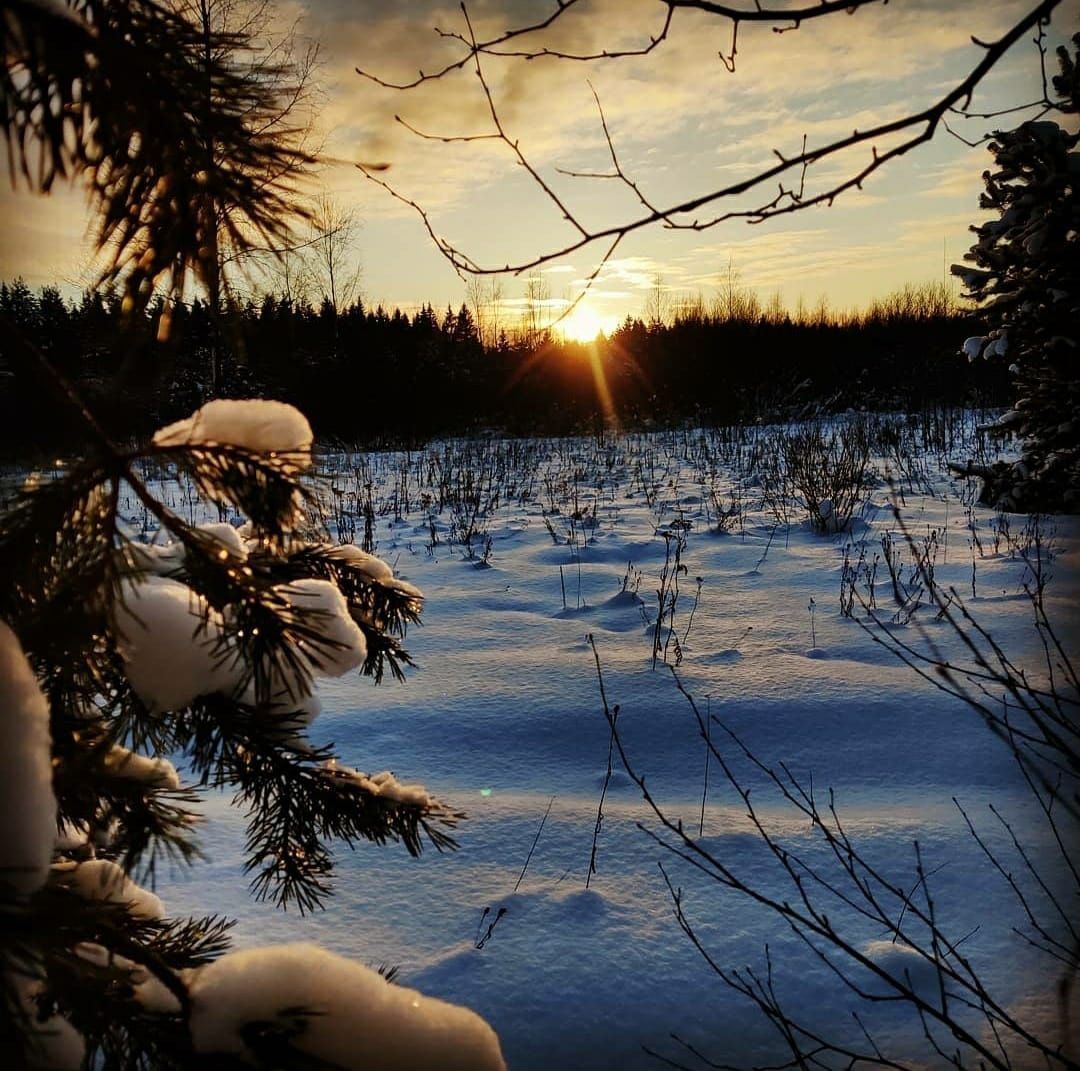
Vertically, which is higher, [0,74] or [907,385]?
[907,385]

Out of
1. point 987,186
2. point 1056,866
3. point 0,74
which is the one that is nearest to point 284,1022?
point 0,74

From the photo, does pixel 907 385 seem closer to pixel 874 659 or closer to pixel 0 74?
pixel 874 659

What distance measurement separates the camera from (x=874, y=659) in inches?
124

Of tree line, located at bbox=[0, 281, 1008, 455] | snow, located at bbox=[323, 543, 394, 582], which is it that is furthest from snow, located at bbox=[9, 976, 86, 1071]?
tree line, located at bbox=[0, 281, 1008, 455]

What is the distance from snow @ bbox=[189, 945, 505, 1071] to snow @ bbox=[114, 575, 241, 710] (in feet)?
0.81

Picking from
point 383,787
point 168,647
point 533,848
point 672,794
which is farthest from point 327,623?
point 672,794

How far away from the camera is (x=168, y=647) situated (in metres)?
0.68

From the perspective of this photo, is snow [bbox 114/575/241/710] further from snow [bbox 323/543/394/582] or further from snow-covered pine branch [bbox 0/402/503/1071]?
snow [bbox 323/543/394/582]

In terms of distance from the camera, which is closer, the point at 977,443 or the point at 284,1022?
the point at 284,1022

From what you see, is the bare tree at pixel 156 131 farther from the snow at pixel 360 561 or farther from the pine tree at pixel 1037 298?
the pine tree at pixel 1037 298

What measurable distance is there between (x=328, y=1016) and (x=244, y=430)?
1.65ft

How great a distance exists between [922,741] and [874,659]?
2.35 feet

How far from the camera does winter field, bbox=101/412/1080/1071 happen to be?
1441 mm

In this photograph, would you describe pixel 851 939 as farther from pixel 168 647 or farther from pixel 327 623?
pixel 168 647
